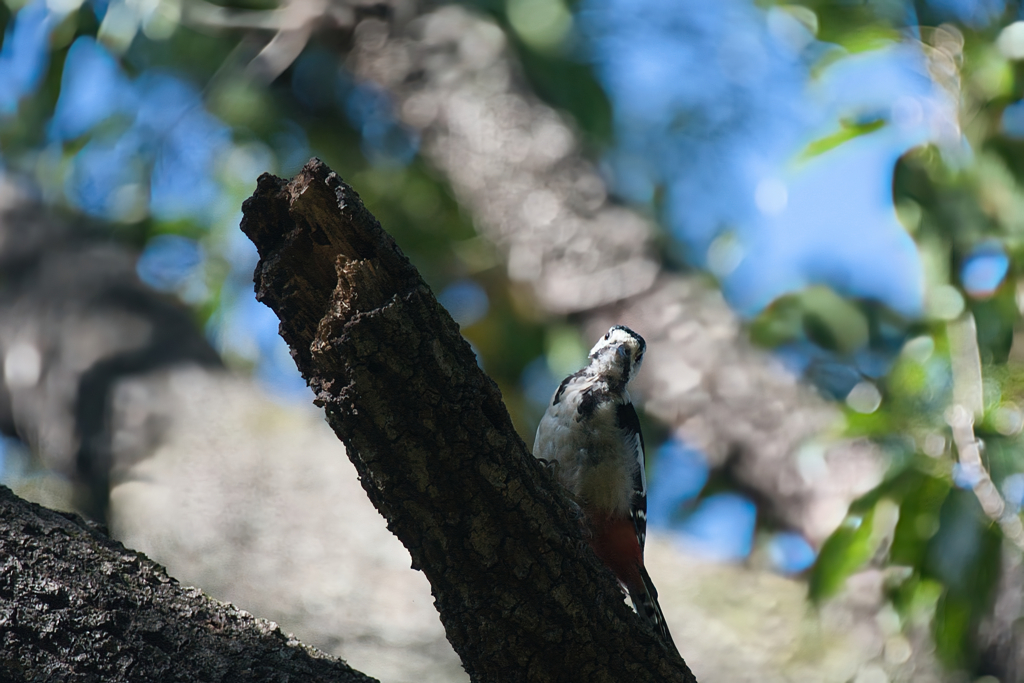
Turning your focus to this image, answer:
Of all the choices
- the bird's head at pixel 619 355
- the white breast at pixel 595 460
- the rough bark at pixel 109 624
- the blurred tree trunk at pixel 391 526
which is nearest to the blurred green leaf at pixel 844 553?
the bird's head at pixel 619 355

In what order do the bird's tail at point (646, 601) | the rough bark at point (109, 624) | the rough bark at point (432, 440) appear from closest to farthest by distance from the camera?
1. the rough bark at point (432, 440)
2. the rough bark at point (109, 624)
3. the bird's tail at point (646, 601)

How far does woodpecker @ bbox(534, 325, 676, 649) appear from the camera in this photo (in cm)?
373

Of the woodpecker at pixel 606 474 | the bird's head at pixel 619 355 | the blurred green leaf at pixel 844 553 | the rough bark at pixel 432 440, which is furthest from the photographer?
the blurred green leaf at pixel 844 553

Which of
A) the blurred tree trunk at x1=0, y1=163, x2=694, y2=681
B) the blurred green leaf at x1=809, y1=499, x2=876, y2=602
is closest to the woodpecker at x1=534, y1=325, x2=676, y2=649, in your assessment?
the blurred tree trunk at x1=0, y1=163, x2=694, y2=681

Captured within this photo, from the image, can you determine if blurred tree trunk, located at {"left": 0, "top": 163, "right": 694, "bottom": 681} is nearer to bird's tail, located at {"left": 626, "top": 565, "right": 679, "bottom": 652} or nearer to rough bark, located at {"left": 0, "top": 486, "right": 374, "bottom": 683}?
rough bark, located at {"left": 0, "top": 486, "right": 374, "bottom": 683}

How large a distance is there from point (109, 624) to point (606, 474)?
204 centimetres

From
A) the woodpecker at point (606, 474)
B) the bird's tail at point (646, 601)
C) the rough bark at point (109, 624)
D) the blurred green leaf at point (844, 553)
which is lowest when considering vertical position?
the blurred green leaf at point (844, 553)

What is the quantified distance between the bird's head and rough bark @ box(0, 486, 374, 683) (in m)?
1.90

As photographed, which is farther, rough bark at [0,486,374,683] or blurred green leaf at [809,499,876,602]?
blurred green leaf at [809,499,876,602]

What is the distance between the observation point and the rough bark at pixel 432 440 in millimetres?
1965

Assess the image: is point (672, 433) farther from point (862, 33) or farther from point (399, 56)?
point (399, 56)

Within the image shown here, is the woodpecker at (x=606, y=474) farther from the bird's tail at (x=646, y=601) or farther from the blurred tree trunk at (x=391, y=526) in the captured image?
the blurred tree trunk at (x=391, y=526)

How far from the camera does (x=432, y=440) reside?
203cm

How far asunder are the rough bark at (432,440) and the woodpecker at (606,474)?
142 cm
